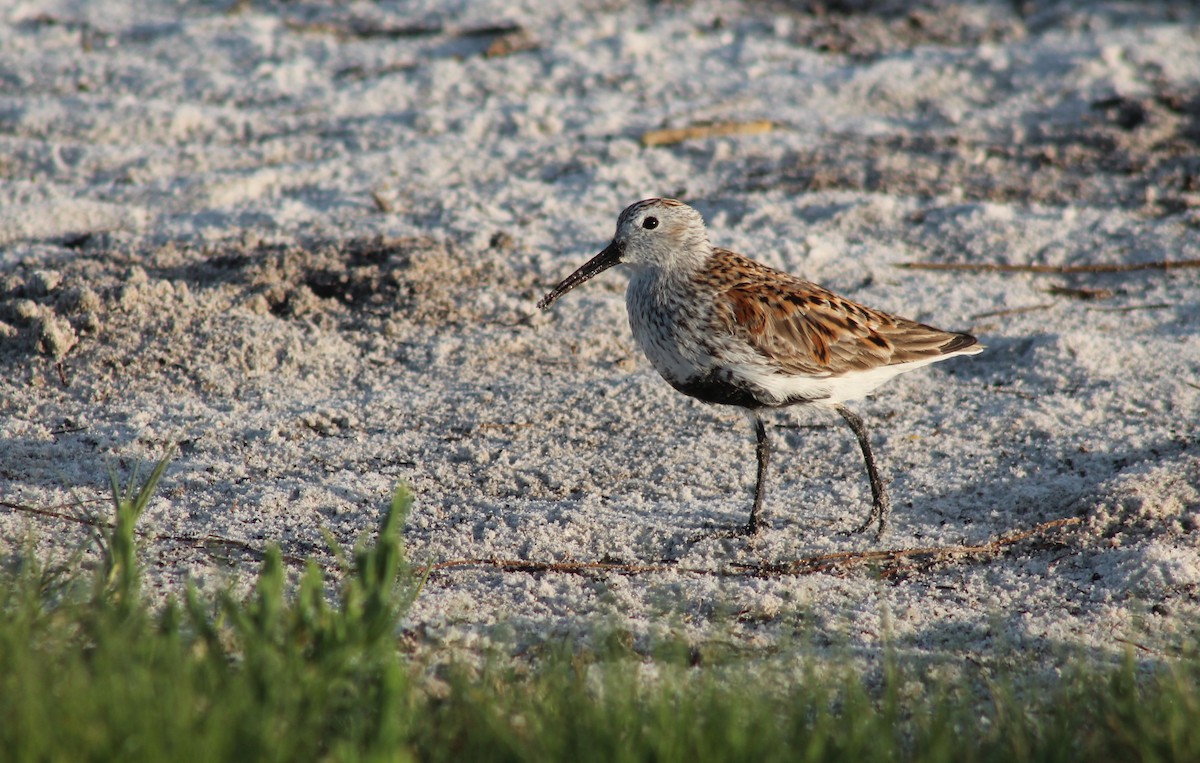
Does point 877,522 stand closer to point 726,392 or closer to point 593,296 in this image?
point 726,392

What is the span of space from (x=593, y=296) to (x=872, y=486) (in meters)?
2.27

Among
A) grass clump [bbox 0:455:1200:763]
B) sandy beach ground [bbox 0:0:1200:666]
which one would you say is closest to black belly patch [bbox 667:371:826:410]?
sandy beach ground [bbox 0:0:1200:666]

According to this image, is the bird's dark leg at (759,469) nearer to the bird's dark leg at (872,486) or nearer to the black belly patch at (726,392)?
the black belly patch at (726,392)

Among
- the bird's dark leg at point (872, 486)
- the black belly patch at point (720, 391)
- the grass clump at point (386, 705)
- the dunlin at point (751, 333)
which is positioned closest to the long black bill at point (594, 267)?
the dunlin at point (751, 333)

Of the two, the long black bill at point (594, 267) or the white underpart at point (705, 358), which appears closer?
the white underpart at point (705, 358)

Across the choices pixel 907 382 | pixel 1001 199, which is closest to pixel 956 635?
pixel 907 382

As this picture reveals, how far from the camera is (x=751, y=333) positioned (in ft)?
16.4

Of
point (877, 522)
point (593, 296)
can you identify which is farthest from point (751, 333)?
point (593, 296)

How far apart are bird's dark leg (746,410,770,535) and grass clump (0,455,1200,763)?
50.6 inches

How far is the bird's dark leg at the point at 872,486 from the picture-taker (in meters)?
4.96

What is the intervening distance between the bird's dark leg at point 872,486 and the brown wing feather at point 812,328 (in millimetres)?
216

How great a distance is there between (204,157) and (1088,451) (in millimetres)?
5809

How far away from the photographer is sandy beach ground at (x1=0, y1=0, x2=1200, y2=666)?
4.57m

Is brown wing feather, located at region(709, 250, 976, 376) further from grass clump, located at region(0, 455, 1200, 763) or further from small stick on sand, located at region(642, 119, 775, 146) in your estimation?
small stick on sand, located at region(642, 119, 775, 146)
